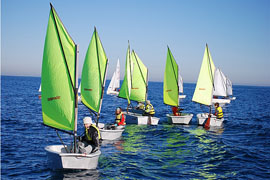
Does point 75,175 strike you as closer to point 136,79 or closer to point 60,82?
point 60,82

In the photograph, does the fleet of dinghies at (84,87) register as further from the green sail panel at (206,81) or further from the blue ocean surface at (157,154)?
the blue ocean surface at (157,154)

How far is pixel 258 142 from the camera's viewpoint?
2338 centimetres

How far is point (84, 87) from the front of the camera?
22578mm

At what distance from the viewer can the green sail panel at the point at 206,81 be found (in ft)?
103

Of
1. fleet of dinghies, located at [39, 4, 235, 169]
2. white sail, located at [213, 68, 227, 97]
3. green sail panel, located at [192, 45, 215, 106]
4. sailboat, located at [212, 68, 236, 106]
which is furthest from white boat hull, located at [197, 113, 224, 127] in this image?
white sail, located at [213, 68, 227, 97]

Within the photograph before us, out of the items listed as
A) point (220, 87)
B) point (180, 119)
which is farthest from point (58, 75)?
point (220, 87)

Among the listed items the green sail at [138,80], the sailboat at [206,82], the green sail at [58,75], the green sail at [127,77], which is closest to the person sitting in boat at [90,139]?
the green sail at [58,75]

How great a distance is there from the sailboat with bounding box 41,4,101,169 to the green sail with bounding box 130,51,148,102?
20257 millimetres

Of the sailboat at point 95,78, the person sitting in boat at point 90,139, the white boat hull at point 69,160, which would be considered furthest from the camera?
the sailboat at point 95,78

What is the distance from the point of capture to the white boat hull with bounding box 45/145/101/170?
12.7 m

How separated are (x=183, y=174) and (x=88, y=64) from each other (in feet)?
42.4

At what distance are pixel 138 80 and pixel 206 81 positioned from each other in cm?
862

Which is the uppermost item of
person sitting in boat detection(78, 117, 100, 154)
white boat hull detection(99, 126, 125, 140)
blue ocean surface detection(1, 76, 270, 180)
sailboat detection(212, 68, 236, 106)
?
sailboat detection(212, 68, 236, 106)

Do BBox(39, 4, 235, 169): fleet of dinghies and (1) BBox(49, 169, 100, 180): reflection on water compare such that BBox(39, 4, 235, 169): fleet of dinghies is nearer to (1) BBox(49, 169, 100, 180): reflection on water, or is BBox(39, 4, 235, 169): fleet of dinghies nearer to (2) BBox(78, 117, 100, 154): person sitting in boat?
(1) BBox(49, 169, 100, 180): reflection on water
